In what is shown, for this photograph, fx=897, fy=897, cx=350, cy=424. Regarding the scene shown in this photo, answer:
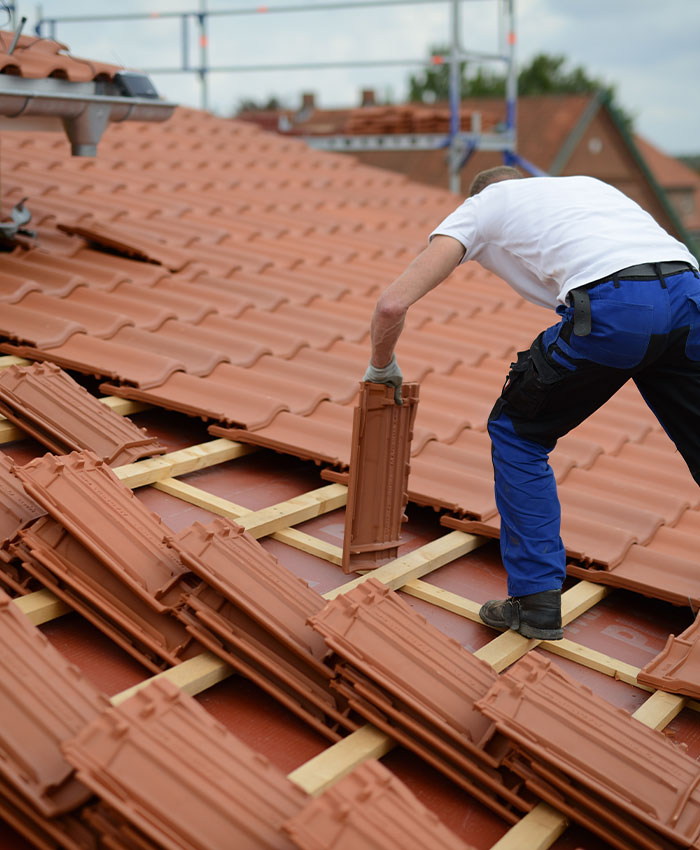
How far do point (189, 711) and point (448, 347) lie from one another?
316 centimetres

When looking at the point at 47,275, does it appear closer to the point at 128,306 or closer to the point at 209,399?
the point at 128,306

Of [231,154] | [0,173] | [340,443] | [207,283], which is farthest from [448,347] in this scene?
[231,154]

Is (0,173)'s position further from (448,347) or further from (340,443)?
(340,443)

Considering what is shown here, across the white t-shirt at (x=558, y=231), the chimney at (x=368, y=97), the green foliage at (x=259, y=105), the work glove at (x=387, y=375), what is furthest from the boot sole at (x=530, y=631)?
the green foliage at (x=259, y=105)

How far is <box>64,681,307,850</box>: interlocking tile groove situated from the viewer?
1447 mm

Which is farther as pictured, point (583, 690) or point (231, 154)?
Answer: point (231, 154)

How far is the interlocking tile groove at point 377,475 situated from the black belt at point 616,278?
1.66 feet

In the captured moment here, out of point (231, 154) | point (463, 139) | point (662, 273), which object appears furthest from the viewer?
point (463, 139)

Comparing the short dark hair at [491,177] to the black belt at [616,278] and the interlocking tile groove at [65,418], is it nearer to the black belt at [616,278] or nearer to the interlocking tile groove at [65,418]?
the black belt at [616,278]

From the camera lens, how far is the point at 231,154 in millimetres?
7953

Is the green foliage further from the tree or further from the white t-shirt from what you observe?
the white t-shirt

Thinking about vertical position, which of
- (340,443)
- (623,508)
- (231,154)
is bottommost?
(623,508)

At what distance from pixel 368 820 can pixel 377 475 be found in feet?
4.17

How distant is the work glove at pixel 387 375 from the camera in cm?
249
